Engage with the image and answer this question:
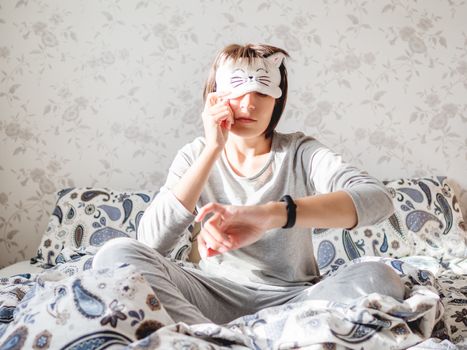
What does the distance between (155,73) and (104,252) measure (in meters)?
1.49

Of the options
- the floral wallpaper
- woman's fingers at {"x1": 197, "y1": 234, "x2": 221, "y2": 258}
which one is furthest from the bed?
the floral wallpaper

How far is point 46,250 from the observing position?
2.28m

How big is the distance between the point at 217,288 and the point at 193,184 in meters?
0.25

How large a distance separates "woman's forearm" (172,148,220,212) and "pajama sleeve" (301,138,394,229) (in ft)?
0.85

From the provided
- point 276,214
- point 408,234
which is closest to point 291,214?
point 276,214

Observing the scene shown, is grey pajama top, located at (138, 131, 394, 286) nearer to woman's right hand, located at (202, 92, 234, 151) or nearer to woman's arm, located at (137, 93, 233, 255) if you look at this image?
woman's arm, located at (137, 93, 233, 255)

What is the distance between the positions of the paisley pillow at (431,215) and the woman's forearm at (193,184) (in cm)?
124

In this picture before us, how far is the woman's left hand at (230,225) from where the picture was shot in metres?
1.02

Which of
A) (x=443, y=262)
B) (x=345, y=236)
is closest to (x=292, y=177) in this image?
(x=345, y=236)

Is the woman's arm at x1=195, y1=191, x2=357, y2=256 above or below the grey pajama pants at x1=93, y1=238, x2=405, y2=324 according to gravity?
above

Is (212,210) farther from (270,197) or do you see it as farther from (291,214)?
(270,197)

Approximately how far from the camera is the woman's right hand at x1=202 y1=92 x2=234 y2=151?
1332 millimetres

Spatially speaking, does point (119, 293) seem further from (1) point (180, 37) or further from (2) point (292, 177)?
(1) point (180, 37)

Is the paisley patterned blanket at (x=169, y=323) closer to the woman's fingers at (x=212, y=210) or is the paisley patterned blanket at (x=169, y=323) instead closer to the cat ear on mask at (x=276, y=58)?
the woman's fingers at (x=212, y=210)
